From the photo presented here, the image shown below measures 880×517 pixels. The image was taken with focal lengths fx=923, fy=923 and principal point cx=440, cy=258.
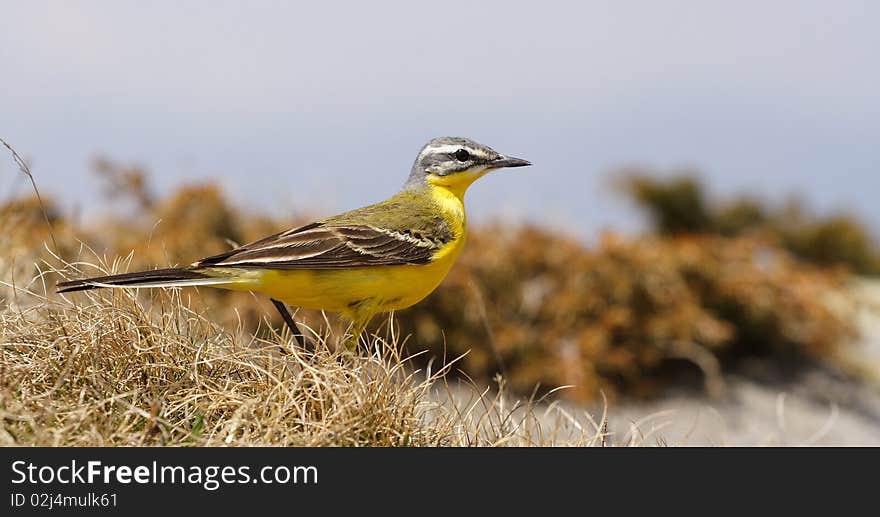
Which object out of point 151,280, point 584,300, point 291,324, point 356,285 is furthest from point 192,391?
point 584,300

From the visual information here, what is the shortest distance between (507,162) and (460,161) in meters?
0.33

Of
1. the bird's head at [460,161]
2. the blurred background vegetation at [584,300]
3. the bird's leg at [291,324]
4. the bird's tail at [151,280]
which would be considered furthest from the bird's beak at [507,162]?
the blurred background vegetation at [584,300]

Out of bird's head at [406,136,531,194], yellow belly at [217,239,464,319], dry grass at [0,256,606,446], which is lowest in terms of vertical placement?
dry grass at [0,256,606,446]

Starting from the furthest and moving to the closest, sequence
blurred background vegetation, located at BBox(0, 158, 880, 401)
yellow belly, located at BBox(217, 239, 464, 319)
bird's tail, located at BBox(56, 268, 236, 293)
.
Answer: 1. blurred background vegetation, located at BBox(0, 158, 880, 401)
2. yellow belly, located at BBox(217, 239, 464, 319)
3. bird's tail, located at BBox(56, 268, 236, 293)

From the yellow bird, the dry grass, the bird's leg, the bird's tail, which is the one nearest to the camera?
the dry grass

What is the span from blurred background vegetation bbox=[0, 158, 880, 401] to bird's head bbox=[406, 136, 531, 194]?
435 cm

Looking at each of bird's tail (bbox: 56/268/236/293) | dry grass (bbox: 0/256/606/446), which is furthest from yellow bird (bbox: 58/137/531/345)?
dry grass (bbox: 0/256/606/446)

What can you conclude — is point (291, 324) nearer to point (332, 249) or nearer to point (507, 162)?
point (332, 249)

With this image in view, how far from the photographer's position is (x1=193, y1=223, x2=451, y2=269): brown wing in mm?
5184

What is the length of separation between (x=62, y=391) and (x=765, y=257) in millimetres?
11687

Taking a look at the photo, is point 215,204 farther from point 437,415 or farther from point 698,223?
point 698,223

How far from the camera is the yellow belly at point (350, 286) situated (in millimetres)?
5273

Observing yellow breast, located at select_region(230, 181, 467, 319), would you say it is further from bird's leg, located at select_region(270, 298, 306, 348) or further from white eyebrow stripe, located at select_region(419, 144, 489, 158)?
white eyebrow stripe, located at select_region(419, 144, 489, 158)
